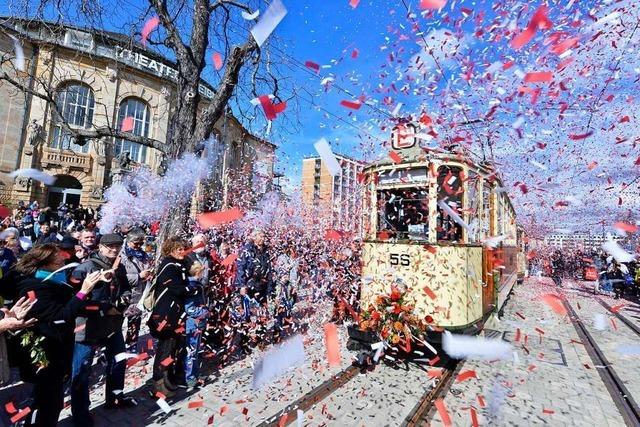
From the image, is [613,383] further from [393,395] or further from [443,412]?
[393,395]

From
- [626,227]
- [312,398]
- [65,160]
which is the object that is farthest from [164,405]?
[65,160]

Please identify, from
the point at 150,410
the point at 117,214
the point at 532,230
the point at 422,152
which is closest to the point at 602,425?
the point at 422,152

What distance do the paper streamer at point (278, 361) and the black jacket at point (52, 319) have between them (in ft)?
7.72

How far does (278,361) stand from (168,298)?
2297 millimetres

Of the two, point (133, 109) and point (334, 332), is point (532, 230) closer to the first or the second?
point (334, 332)

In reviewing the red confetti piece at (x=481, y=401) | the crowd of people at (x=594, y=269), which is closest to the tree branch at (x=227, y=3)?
the red confetti piece at (x=481, y=401)

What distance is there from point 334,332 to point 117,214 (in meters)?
18.2

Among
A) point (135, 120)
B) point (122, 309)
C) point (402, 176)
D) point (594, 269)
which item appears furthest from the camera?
point (135, 120)

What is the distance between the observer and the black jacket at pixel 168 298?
3.93 meters

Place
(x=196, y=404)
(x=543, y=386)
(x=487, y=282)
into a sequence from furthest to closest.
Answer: (x=487, y=282), (x=543, y=386), (x=196, y=404)

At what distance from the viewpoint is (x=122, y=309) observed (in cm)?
360

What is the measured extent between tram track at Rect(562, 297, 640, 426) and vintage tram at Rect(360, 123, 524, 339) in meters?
1.84

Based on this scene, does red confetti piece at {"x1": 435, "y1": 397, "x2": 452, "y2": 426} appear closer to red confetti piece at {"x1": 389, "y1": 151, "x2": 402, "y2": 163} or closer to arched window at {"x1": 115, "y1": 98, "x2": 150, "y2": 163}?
red confetti piece at {"x1": 389, "y1": 151, "x2": 402, "y2": 163}

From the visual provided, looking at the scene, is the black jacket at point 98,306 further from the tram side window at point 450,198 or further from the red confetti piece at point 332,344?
the tram side window at point 450,198
